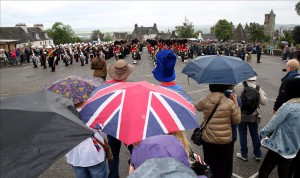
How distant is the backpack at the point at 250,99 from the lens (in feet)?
14.7

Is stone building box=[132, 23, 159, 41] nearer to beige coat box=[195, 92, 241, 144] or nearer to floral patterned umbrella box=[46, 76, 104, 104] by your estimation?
beige coat box=[195, 92, 241, 144]

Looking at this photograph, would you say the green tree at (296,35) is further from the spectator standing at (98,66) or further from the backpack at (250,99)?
the backpack at (250,99)

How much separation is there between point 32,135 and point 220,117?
2.60 m

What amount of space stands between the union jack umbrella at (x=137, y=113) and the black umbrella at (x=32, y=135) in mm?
483

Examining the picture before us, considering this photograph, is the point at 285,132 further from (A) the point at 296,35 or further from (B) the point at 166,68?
(A) the point at 296,35

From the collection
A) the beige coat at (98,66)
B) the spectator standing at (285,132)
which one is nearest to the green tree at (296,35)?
the beige coat at (98,66)

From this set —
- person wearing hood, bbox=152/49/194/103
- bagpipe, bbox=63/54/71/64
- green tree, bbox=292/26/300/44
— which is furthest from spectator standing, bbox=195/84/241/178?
green tree, bbox=292/26/300/44

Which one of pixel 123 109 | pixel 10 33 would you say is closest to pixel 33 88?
pixel 123 109

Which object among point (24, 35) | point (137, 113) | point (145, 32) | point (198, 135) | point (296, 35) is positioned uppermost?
point (145, 32)

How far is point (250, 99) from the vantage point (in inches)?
176

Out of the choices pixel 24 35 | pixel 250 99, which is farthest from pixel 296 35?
pixel 24 35

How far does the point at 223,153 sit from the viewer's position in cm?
371

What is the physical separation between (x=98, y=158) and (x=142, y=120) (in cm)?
120

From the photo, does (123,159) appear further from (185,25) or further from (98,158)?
(185,25)
